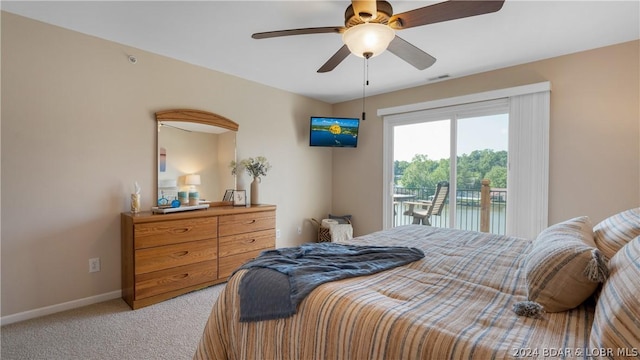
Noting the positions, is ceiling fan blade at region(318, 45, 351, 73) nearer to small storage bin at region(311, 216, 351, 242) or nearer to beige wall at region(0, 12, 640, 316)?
beige wall at region(0, 12, 640, 316)

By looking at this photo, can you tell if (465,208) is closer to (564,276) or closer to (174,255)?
(564,276)

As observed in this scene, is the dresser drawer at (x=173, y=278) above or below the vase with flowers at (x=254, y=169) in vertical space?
below

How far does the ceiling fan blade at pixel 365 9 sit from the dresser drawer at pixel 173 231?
2.33m

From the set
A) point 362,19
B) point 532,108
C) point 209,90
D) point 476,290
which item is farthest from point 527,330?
point 209,90

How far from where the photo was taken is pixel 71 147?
98.7 inches

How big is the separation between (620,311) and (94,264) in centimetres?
350

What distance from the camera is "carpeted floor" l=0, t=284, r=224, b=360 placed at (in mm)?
1883

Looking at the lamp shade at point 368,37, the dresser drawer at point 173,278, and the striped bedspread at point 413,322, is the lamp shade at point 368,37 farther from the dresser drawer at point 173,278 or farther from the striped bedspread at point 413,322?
the dresser drawer at point 173,278

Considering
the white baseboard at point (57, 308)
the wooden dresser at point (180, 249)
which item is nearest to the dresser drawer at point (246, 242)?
the wooden dresser at point (180, 249)

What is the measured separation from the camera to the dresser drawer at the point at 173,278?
2.50m

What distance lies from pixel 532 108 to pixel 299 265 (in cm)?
318

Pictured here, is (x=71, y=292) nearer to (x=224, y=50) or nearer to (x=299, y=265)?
(x=299, y=265)

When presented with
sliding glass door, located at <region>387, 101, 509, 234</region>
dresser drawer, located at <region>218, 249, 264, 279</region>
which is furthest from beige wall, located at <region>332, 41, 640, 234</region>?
dresser drawer, located at <region>218, 249, 264, 279</region>

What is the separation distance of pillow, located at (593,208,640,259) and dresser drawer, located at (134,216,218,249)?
2.95 m
